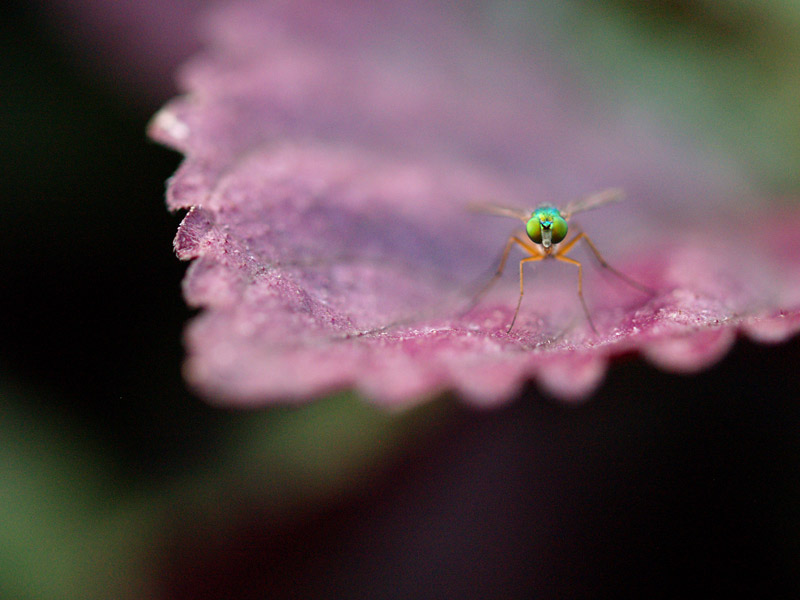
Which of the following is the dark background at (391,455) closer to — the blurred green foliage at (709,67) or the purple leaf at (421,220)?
the purple leaf at (421,220)

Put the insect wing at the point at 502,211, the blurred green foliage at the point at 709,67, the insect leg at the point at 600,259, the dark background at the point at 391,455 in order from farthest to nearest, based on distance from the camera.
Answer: the blurred green foliage at the point at 709,67
the insect wing at the point at 502,211
the insect leg at the point at 600,259
the dark background at the point at 391,455

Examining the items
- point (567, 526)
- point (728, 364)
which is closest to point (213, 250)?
point (567, 526)

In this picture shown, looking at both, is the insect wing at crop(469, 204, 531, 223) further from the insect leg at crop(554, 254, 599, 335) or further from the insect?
the insect leg at crop(554, 254, 599, 335)

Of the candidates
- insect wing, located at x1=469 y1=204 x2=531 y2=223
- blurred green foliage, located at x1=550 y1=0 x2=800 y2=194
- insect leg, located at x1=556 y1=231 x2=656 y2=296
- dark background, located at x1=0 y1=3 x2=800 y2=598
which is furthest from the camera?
blurred green foliage, located at x1=550 y1=0 x2=800 y2=194

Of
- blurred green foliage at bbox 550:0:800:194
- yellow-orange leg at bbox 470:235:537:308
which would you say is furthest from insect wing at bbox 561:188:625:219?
blurred green foliage at bbox 550:0:800:194

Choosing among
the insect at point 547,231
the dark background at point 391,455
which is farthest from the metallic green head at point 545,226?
the dark background at point 391,455

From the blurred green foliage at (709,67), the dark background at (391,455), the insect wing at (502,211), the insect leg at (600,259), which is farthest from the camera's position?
the blurred green foliage at (709,67)

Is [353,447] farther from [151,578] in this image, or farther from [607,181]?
[607,181]

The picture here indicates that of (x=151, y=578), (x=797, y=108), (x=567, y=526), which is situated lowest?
(x=151, y=578)
